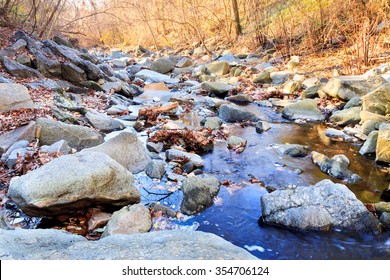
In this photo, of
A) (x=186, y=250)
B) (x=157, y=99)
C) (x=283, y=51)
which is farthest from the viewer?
(x=283, y=51)

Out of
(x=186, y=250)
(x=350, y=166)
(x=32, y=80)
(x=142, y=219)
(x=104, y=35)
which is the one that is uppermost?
(x=104, y=35)

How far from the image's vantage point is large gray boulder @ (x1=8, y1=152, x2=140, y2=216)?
11.1 feet

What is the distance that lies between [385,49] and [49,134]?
10135mm

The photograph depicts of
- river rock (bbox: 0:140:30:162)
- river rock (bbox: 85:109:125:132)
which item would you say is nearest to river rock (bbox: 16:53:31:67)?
river rock (bbox: 85:109:125:132)

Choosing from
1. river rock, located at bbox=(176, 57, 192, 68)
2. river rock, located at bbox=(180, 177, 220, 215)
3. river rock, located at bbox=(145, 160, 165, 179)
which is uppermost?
river rock, located at bbox=(176, 57, 192, 68)

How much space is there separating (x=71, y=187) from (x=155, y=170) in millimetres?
1682

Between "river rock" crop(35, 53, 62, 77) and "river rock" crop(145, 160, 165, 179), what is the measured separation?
6554 mm

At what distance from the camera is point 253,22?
652 inches

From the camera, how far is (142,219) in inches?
140

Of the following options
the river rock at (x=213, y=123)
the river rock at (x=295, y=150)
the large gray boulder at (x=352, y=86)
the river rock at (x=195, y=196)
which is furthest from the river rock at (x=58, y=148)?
the large gray boulder at (x=352, y=86)

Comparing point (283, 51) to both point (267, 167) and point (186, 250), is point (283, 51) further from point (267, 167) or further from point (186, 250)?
point (186, 250)

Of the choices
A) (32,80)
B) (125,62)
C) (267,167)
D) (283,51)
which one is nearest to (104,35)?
(125,62)

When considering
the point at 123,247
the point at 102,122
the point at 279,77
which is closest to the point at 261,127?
the point at 102,122

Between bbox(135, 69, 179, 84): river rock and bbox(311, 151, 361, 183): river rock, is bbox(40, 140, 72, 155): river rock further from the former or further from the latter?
bbox(135, 69, 179, 84): river rock
